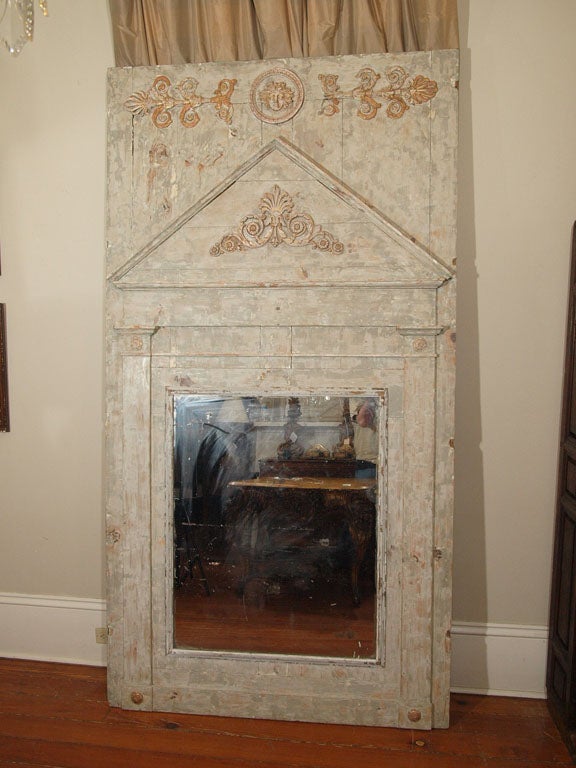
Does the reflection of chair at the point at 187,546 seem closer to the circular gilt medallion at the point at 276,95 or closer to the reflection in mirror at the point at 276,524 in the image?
the reflection in mirror at the point at 276,524

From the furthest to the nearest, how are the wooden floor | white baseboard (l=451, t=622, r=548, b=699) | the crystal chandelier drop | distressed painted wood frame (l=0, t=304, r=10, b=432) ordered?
1. distressed painted wood frame (l=0, t=304, r=10, b=432)
2. white baseboard (l=451, t=622, r=548, b=699)
3. the wooden floor
4. the crystal chandelier drop

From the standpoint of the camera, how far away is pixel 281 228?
102 inches

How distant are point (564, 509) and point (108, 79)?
2.57 metres

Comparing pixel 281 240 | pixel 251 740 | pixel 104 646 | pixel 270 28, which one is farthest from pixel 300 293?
pixel 104 646

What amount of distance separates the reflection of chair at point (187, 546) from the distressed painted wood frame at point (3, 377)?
1.01 meters

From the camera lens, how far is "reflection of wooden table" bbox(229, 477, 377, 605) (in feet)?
8.64

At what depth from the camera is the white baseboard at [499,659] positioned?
2838mm

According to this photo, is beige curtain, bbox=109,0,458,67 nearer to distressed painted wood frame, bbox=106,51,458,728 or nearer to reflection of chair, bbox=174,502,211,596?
distressed painted wood frame, bbox=106,51,458,728

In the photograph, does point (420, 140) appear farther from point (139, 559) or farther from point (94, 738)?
point (94, 738)

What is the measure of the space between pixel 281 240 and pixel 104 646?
2.04 meters

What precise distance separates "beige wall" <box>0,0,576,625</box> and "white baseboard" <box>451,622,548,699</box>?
0.19 feet

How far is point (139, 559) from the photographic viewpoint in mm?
2729

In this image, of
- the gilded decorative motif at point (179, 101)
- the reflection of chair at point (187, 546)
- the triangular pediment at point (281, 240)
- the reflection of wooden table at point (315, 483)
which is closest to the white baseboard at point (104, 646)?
the reflection of chair at point (187, 546)

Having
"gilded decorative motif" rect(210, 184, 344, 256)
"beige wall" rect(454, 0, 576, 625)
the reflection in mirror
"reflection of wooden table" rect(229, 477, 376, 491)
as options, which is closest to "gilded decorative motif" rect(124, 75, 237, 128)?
"gilded decorative motif" rect(210, 184, 344, 256)
